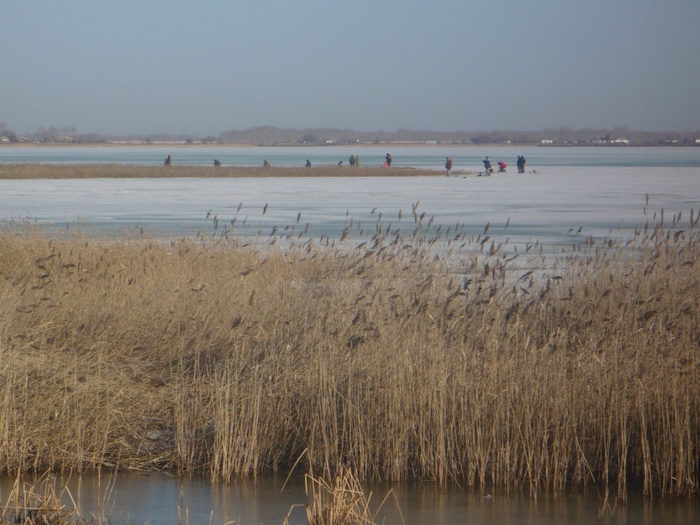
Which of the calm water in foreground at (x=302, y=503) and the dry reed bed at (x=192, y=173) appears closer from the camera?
the calm water in foreground at (x=302, y=503)

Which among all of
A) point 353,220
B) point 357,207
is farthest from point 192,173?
point 353,220

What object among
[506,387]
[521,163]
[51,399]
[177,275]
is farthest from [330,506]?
[521,163]

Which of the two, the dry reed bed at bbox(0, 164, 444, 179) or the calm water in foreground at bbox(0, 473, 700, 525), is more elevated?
the dry reed bed at bbox(0, 164, 444, 179)

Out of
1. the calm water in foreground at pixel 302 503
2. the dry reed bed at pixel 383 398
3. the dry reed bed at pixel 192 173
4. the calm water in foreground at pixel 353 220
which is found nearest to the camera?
the calm water in foreground at pixel 302 503

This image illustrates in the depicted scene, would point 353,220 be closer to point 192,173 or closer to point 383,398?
point 383,398

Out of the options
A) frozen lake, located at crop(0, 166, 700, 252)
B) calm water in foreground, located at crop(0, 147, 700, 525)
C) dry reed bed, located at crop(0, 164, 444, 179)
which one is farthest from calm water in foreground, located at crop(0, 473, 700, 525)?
dry reed bed, located at crop(0, 164, 444, 179)

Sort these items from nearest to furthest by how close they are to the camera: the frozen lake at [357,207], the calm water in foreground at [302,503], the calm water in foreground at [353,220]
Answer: the calm water in foreground at [302,503] < the calm water in foreground at [353,220] < the frozen lake at [357,207]

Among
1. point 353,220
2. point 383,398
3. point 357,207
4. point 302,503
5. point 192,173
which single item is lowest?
point 302,503

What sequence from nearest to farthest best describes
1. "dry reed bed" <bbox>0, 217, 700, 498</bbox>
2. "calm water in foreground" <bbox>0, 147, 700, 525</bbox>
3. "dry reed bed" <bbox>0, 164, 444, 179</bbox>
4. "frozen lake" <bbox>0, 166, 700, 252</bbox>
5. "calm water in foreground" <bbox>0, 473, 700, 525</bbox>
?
"calm water in foreground" <bbox>0, 473, 700, 525</bbox>, "calm water in foreground" <bbox>0, 147, 700, 525</bbox>, "dry reed bed" <bbox>0, 217, 700, 498</bbox>, "frozen lake" <bbox>0, 166, 700, 252</bbox>, "dry reed bed" <bbox>0, 164, 444, 179</bbox>

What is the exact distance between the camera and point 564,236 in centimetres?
1784

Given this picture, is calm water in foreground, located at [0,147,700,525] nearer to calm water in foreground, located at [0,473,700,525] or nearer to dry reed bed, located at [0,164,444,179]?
calm water in foreground, located at [0,473,700,525]

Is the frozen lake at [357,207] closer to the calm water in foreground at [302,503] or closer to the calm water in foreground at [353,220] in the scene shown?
the calm water in foreground at [353,220]

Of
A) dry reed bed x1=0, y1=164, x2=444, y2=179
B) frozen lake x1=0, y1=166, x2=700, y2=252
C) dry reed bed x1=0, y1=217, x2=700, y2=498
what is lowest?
dry reed bed x1=0, y1=217, x2=700, y2=498

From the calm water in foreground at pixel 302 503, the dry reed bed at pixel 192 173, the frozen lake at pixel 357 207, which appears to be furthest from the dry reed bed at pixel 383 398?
the dry reed bed at pixel 192 173
